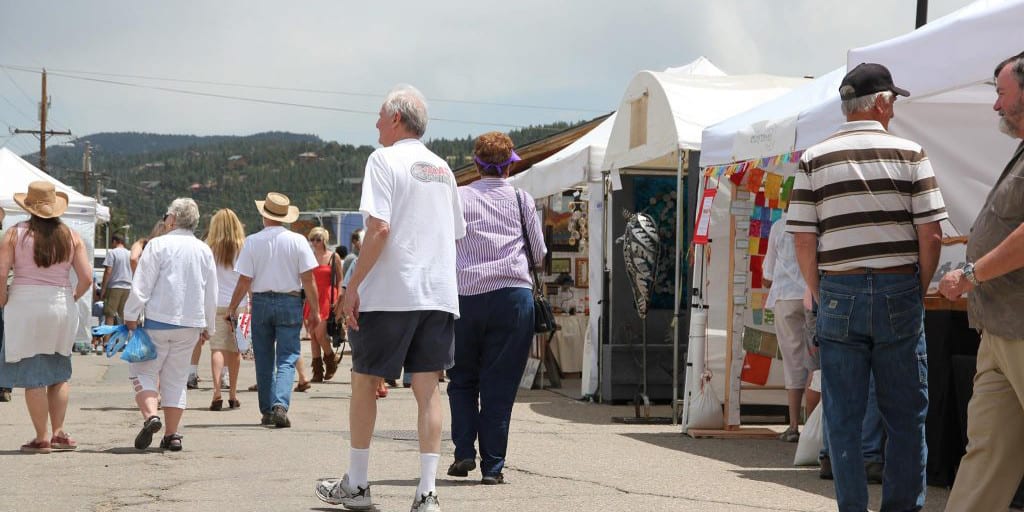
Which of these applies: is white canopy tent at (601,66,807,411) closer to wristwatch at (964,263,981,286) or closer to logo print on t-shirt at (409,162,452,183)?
logo print on t-shirt at (409,162,452,183)

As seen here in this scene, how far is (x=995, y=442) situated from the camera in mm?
4906

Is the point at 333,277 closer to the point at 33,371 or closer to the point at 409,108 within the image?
the point at 33,371

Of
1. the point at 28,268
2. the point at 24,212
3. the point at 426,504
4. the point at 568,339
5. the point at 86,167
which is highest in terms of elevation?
the point at 86,167

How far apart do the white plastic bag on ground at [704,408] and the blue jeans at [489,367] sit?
11.5 ft

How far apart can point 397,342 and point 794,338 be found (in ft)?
14.9

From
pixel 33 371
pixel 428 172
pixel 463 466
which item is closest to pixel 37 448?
pixel 33 371

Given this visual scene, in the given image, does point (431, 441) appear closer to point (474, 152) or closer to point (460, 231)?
point (460, 231)

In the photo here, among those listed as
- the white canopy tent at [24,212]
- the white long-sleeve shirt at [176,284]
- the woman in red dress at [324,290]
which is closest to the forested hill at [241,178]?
the white canopy tent at [24,212]

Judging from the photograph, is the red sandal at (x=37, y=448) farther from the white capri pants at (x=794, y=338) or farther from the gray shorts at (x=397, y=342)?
the white capri pants at (x=794, y=338)

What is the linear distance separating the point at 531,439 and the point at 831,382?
4.96m

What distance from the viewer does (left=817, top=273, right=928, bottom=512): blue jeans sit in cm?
521

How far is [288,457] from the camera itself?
28.4ft

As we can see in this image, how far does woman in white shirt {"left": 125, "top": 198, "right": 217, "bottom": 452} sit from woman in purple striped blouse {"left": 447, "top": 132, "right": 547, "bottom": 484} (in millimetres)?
2470

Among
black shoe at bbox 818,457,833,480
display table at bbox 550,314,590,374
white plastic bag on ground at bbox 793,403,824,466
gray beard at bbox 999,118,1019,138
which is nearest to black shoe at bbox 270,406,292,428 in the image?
white plastic bag on ground at bbox 793,403,824,466
